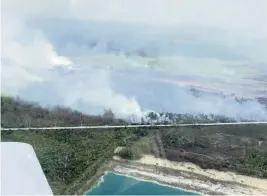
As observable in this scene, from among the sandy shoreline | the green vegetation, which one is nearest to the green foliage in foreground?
the green vegetation

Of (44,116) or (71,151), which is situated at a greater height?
(44,116)

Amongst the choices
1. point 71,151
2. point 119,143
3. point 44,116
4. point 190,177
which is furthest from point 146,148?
point 44,116

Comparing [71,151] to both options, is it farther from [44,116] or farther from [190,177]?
[190,177]

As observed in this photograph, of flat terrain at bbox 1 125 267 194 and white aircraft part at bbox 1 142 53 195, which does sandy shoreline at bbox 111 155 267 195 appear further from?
white aircraft part at bbox 1 142 53 195

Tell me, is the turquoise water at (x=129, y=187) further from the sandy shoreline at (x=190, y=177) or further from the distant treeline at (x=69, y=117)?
the distant treeline at (x=69, y=117)

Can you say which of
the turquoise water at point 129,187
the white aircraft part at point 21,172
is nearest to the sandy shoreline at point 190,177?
the turquoise water at point 129,187

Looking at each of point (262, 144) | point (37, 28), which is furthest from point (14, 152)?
point (262, 144)
